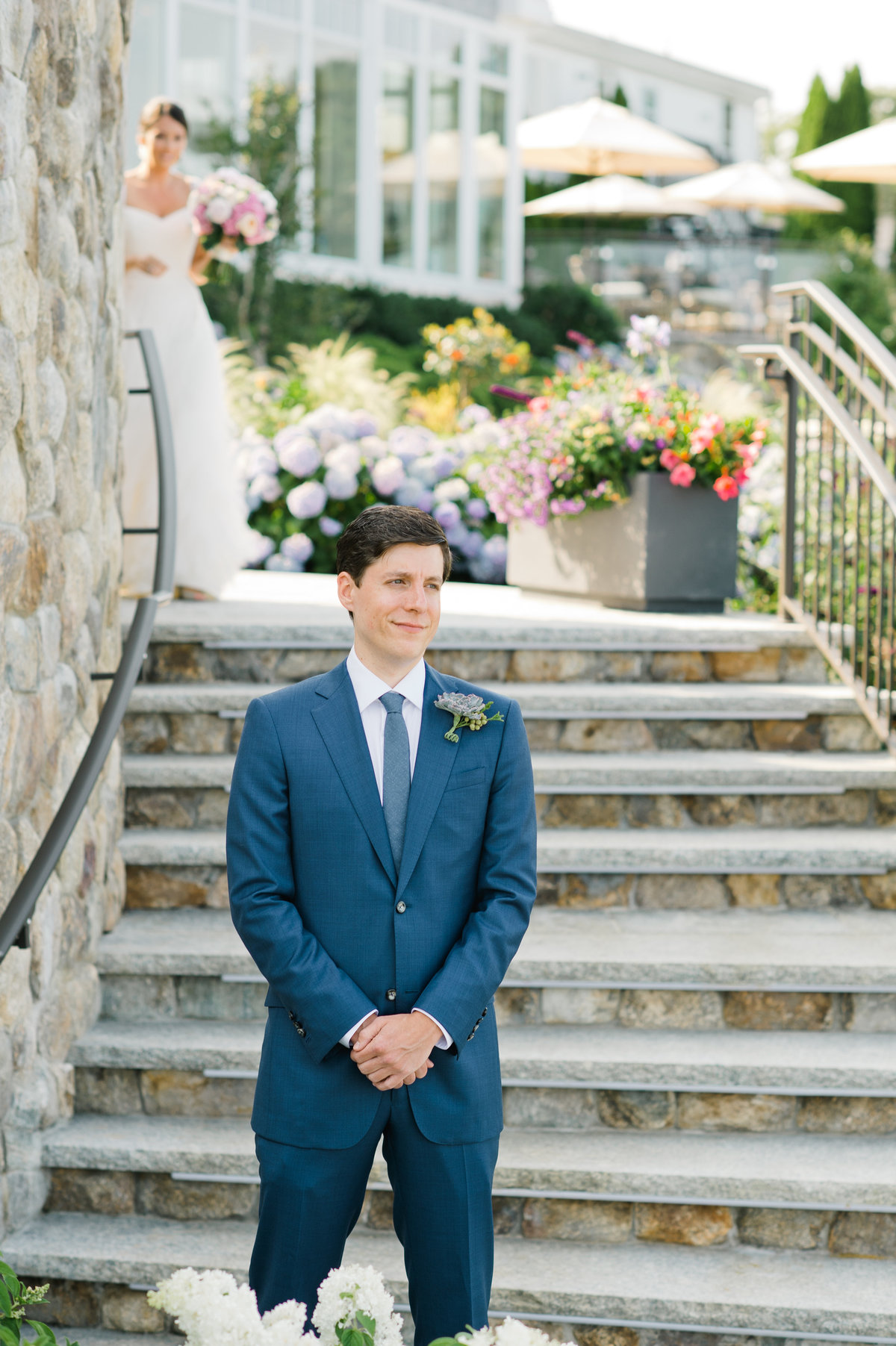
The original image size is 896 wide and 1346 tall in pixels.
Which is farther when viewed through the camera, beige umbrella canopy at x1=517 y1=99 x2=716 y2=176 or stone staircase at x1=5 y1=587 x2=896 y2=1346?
beige umbrella canopy at x1=517 y1=99 x2=716 y2=176

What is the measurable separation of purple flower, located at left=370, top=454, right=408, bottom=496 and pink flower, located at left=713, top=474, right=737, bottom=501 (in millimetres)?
2300

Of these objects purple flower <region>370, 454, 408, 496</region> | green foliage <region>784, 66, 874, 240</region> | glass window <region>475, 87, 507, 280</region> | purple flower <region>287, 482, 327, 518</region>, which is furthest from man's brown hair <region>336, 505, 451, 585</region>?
green foliage <region>784, 66, 874, 240</region>

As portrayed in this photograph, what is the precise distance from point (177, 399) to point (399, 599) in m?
3.34

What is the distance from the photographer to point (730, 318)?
17.6 meters

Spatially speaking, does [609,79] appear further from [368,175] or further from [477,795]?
[477,795]

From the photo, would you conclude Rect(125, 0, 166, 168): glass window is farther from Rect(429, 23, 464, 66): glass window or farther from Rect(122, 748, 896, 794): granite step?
Rect(122, 748, 896, 794): granite step

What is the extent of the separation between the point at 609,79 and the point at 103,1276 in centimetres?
2366

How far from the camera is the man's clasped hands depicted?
2111 mm

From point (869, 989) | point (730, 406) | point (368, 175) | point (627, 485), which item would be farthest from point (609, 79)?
point (869, 989)

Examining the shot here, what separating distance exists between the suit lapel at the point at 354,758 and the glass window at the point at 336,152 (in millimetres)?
11977

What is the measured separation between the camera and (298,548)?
6945 millimetres

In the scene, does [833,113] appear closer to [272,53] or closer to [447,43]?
[447,43]

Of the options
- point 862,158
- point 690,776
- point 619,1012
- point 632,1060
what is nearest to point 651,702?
point 690,776

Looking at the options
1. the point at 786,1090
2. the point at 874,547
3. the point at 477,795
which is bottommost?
the point at 786,1090
